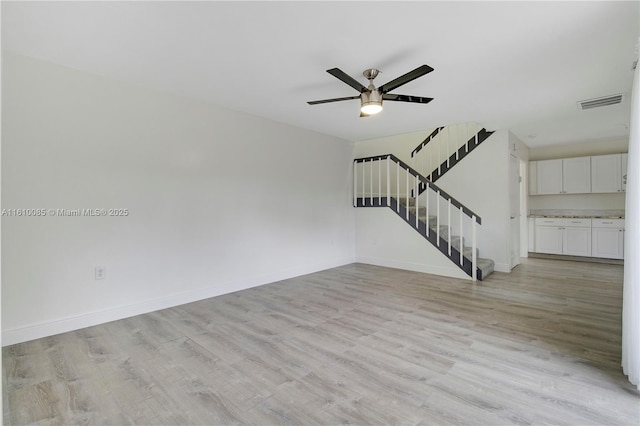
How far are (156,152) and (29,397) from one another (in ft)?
7.99

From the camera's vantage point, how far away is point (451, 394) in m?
1.92

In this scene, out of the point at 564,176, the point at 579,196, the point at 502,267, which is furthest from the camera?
the point at 579,196

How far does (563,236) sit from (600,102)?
3.46 m

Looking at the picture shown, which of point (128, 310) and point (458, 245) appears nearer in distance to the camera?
point (128, 310)

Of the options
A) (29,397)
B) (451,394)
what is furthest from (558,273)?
(29,397)

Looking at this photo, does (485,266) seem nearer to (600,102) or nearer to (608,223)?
(600,102)

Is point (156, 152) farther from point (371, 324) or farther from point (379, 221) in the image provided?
point (379, 221)

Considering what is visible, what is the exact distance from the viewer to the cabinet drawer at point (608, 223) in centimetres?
570

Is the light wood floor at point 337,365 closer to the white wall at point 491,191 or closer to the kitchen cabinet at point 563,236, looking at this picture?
the white wall at point 491,191

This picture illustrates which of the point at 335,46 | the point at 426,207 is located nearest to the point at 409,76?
the point at 335,46

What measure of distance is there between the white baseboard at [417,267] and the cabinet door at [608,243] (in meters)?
3.34

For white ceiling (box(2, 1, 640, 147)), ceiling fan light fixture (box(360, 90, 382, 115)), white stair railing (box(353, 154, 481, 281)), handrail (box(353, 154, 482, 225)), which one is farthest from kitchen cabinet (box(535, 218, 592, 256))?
ceiling fan light fixture (box(360, 90, 382, 115))

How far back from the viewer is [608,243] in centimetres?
580

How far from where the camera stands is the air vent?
366cm
